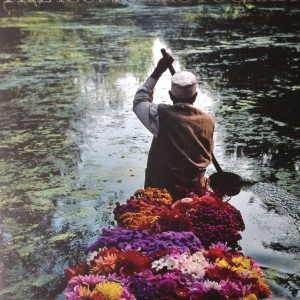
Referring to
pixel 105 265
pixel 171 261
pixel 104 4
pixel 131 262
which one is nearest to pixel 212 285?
pixel 171 261

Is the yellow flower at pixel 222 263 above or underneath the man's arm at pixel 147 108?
underneath

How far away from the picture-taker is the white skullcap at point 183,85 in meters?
3.51

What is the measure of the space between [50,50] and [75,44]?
128 centimetres

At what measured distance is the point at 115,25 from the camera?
2312 cm

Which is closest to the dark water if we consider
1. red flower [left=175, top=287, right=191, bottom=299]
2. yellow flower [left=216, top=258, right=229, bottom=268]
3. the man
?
the man

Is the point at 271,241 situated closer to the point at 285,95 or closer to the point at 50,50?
the point at 285,95

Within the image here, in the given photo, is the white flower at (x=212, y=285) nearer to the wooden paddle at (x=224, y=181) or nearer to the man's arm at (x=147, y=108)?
the man's arm at (x=147, y=108)

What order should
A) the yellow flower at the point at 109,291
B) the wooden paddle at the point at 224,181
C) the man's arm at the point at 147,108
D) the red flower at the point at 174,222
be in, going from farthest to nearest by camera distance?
the wooden paddle at the point at 224,181, the man's arm at the point at 147,108, the red flower at the point at 174,222, the yellow flower at the point at 109,291

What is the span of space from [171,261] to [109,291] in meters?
0.38

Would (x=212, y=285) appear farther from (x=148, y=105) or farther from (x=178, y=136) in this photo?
(x=148, y=105)

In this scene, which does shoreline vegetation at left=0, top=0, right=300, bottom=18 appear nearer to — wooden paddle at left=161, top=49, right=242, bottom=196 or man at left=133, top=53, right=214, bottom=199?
wooden paddle at left=161, top=49, right=242, bottom=196

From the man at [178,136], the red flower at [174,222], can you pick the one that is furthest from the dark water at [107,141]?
the red flower at [174,222]

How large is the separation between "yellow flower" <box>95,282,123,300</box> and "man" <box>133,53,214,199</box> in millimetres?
1286

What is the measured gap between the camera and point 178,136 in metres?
3.59
